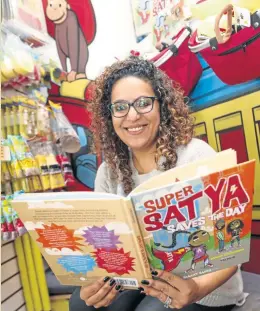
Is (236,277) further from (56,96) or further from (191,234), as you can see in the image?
(56,96)

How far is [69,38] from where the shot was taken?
73.6 inches

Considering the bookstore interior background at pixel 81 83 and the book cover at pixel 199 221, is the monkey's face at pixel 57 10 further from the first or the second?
the book cover at pixel 199 221

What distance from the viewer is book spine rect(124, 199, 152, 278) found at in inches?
25.6

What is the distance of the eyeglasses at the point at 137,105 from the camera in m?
0.99

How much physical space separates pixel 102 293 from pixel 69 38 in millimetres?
1486

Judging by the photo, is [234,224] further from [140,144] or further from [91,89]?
[91,89]

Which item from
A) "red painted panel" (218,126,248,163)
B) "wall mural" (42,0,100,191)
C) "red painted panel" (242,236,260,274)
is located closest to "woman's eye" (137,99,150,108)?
"red painted panel" (218,126,248,163)

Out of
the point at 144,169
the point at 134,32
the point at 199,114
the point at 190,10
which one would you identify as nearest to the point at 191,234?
the point at 144,169

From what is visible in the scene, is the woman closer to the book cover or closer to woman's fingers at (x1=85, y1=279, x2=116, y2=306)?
woman's fingers at (x1=85, y1=279, x2=116, y2=306)

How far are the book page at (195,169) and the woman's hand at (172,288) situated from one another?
20 centimetres

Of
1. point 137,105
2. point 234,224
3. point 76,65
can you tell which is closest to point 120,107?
point 137,105

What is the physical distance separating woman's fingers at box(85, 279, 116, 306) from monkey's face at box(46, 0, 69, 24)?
1.56 meters

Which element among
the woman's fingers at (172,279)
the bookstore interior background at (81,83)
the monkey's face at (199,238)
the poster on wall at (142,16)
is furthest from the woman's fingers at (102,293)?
the poster on wall at (142,16)

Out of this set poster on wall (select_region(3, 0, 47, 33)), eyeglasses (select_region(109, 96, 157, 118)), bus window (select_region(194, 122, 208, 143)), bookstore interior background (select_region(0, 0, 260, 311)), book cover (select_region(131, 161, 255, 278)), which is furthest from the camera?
poster on wall (select_region(3, 0, 47, 33))
